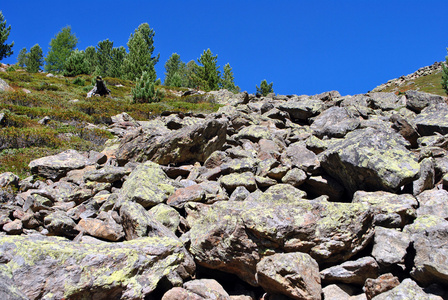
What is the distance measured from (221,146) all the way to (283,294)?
7370 mm

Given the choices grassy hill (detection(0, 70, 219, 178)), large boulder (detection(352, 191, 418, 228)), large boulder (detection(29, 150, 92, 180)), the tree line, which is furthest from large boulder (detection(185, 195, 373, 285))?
the tree line

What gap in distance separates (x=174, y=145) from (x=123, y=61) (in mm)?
61192

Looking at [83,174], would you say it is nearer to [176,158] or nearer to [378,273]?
[176,158]

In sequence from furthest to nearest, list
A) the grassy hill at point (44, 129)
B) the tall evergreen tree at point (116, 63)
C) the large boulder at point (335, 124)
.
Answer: the tall evergreen tree at point (116, 63) → the grassy hill at point (44, 129) → the large boulder at point (335, 124)


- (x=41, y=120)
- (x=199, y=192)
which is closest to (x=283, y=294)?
(x=199, y=192)

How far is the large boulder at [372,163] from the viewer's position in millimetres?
6582

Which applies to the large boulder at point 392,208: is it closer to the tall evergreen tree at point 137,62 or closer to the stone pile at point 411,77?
the tall evergreen tree at point 137,62

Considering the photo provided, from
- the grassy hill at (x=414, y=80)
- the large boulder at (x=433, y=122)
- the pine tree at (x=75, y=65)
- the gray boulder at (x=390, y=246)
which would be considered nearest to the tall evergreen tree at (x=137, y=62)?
the pine tree at (x=75, y=65)

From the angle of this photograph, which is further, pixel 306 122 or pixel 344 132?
pixel 306 122

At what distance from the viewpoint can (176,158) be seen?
1062cm

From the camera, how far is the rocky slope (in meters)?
4.26

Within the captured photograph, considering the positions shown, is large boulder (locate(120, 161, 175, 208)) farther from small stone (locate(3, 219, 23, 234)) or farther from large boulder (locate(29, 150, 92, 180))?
large boulder (locate(29, 150, 92, 180))

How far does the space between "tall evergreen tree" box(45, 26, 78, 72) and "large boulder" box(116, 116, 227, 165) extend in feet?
246

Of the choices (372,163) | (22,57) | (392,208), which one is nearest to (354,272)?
(392,208)
